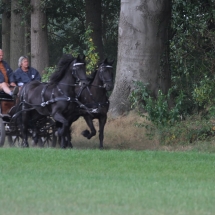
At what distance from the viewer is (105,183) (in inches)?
450

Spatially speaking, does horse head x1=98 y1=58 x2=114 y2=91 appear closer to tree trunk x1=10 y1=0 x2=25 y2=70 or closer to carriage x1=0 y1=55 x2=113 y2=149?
carriage x1=0 y1=55 x2=113 y2=149

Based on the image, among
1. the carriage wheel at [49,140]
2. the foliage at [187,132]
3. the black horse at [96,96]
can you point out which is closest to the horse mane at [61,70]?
the black horse at [96,96]

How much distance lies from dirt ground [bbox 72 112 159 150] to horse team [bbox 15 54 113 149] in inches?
76.1

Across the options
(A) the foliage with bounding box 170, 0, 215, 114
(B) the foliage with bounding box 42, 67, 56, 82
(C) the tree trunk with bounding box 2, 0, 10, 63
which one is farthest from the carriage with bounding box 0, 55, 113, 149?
(C) the tree trunk with bounding box 2, 0, 10, 63

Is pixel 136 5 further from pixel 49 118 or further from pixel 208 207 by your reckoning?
pixel 208 207

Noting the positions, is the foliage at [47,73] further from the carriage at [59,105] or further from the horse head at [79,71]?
the horse head at [79,71]

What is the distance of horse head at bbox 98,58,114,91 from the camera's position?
1789 centimetres

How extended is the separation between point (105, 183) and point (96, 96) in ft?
22.5

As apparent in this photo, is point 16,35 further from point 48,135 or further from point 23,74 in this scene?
point 48,135

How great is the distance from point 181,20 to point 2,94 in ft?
19.0

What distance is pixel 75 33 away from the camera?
38688 mm

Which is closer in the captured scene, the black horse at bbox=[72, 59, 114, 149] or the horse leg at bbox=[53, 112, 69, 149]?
the horse leg at bbox=[53, 112, 69, 149]

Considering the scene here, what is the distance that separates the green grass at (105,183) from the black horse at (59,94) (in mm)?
1888

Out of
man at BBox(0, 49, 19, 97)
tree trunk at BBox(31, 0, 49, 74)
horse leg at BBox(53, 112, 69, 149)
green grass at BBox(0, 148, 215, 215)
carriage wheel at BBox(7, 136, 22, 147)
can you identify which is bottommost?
carriage wheel at BBox(7, 136, 22, 147)
